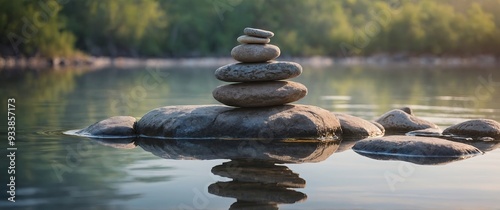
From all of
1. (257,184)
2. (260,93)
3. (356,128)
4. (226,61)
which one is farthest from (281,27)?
(257,184)

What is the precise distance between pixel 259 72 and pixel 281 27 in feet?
361

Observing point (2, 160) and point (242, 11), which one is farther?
point (242, 11)

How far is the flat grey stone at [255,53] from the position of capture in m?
16.0

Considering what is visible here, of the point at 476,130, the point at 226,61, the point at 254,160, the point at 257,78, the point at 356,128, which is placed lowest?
the point at 254,160

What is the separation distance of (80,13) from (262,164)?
81.7 meters

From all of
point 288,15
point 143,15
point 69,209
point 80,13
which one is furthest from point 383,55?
point 69,209

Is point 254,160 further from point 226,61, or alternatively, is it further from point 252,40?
point 226,61

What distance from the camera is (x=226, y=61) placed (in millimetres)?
95938

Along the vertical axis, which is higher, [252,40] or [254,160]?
[252,40]

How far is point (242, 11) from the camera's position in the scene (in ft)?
390

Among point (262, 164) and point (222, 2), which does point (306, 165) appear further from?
point (222, 2)

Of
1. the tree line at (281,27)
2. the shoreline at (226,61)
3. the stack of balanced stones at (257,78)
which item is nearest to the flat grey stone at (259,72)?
the stack of balanced stones at (257,78)

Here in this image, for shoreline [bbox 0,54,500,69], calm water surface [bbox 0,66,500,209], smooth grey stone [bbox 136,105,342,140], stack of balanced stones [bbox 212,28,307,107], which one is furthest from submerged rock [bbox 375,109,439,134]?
shoreline [bbox 0,54,500,69]

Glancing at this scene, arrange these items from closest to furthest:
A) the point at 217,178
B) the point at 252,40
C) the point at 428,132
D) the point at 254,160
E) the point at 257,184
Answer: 1. the point at 257,184
2. the point at 217,178
3. the point at 254,160
4. the point at 252,40
5. the point at 428,132
